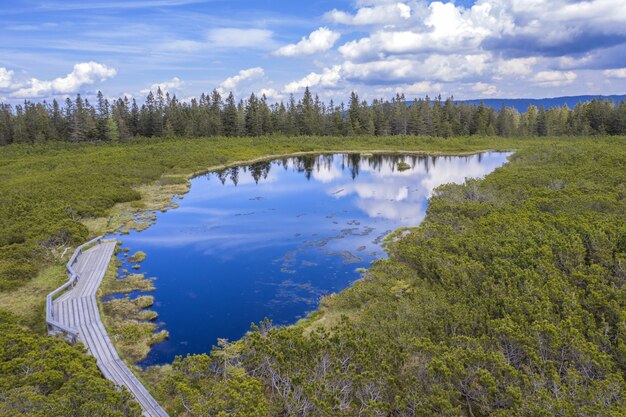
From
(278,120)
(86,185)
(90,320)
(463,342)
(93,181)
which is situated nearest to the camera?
(463,342)

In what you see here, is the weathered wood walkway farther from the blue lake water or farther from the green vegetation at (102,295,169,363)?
the blue lake water

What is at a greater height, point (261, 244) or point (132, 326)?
point (261, 244)

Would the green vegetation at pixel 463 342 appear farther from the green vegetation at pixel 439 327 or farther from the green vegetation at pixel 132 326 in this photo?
the green vegetation at pixel 132 326

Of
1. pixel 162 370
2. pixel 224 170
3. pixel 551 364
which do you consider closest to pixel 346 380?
pixel 551 364

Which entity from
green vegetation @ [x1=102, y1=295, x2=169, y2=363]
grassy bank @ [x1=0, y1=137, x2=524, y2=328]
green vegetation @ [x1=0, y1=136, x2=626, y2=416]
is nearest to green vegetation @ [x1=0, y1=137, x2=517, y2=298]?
grassy bank @ [x1=0, y1=137, x2=524, y2=328]

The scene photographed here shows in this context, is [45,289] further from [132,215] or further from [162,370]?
[132,215]

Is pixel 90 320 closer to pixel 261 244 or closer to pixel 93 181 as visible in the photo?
pixel 261 244

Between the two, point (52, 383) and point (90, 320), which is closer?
point (52, 383)

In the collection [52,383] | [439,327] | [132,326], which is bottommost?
[132,326]

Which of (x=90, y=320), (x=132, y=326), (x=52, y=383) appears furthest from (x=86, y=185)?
(x=52, y=383)
